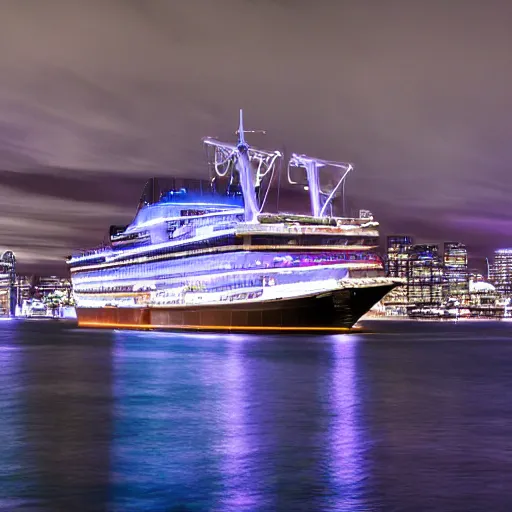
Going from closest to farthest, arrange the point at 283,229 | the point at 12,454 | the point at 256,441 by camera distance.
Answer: the point at 12,454, the point at 256,441, the point at 283,229

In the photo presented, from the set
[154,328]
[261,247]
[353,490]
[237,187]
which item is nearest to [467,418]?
[353,490]

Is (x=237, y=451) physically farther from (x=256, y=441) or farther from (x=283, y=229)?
(x=283, y=229)

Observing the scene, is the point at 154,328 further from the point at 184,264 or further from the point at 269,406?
the point at 269,406

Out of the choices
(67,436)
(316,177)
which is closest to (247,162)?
(316,177)

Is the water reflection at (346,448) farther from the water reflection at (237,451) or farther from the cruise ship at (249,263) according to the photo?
the cruise ship at (249,263)

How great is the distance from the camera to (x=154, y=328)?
359ft

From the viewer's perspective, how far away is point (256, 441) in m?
21.2

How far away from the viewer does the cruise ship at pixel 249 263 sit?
8650cm

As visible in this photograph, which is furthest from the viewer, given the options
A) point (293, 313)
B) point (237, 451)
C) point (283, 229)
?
point (283, 229)

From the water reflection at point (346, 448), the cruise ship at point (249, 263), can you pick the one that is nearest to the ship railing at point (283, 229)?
the cruise ship at point (249, 263)

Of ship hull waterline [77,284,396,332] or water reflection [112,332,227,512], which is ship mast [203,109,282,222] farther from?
water reflection [112,332,227,512]

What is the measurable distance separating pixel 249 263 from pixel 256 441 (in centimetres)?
6758

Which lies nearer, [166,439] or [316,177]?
[166,439]

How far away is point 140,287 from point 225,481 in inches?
3799
